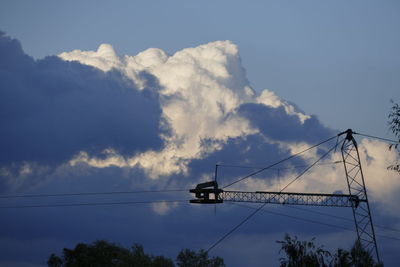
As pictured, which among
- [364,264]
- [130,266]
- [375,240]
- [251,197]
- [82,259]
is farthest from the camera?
[82,259]

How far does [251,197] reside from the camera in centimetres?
8200

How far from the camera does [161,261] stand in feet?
482

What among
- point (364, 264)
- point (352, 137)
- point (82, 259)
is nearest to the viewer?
point (364, 264)

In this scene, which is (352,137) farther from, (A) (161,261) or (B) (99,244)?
(B) (99,244)

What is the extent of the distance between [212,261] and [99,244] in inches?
1029

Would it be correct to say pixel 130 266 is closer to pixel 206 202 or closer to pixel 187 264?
pixel 187 264

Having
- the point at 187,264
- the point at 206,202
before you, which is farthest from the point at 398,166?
the point at 187,264

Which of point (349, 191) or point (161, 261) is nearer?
point (349, 191)

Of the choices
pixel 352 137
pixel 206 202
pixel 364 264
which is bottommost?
pixel 364 264

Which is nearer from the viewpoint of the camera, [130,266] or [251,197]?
[251,197]

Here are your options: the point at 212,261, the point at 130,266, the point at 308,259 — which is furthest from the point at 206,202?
the point at 212,261

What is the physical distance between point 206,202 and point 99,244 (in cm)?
8656

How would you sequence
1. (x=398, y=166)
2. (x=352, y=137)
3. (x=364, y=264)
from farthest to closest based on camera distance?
(x=352, y=137) → (x=364, y=264) → (x=398, y=166)

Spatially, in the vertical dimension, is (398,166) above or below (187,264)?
below
